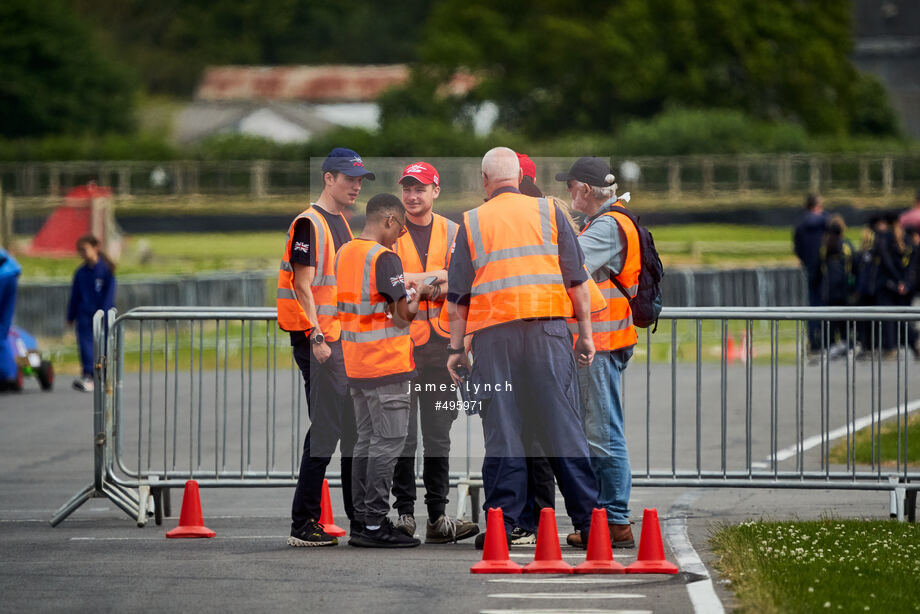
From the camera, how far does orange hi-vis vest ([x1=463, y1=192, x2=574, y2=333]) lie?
8.52m

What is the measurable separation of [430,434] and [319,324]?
0.87 meters

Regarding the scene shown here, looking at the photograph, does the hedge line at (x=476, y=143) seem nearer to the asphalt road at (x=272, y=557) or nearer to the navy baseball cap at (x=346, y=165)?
the asphalt road at (x=272, y=557)

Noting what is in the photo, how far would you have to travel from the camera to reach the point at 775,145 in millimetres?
62438

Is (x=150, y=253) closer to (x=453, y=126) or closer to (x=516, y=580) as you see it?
(x=453, y=126)

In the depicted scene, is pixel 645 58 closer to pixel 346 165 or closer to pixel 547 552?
pixel 346 165

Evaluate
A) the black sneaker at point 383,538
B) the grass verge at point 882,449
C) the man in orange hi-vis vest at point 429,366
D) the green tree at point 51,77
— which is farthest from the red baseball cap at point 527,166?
the green tree at point 51,77

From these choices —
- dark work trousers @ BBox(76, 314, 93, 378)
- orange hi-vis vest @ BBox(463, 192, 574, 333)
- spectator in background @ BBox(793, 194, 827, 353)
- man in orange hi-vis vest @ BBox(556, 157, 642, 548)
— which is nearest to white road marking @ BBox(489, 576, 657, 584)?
man in orange hi-vis vest @ BBox(556, 157, 642, 548)

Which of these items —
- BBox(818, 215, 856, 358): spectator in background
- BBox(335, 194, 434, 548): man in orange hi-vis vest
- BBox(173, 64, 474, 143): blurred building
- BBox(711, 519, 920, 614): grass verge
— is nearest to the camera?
BBox(711, 519, 920, 614): grass verge

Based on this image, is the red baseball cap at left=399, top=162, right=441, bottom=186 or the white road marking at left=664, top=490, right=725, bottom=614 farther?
the red baseball cap at left=399, top=162, right=441, bottom=186

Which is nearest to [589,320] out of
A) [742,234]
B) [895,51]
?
[742,234]

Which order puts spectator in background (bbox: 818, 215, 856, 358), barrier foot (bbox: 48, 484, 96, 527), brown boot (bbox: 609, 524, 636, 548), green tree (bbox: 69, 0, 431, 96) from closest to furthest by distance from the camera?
brown boot (bbox: 609, 524, 636, 548) < barrier foot (bbox: 48, 484, 96, 527) < spectator in background (bbox: 818, 215, 856, 358) < green tree (bbox: 69, 0, 431, 96)

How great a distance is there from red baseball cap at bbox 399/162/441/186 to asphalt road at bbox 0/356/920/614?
1.81m

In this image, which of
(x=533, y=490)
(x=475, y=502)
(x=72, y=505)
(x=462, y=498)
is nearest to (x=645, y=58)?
(x=475, y=502)

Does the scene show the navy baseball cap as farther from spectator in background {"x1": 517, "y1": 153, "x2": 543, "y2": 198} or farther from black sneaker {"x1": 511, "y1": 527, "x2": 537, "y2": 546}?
black sneaker {"x1": 511, "y1": 527, "x2": 537, "y2": 546}
